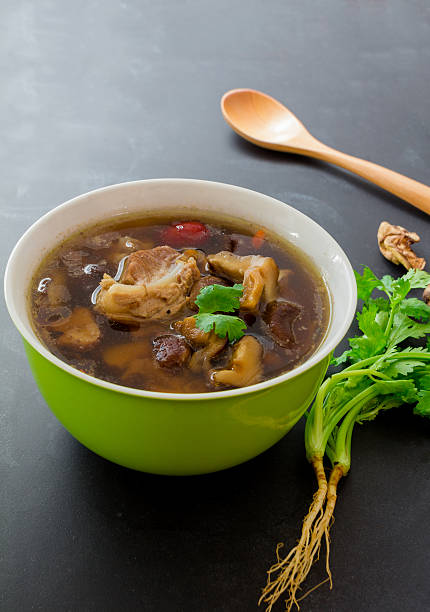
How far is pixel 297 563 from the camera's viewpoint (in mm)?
1546

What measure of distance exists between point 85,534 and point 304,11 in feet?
11.6

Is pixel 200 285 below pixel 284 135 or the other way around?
below

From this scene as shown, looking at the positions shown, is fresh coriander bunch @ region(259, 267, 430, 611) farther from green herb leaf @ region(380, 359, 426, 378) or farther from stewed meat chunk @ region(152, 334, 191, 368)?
stewed meat chunk @ region(152, 334, 191, 368)

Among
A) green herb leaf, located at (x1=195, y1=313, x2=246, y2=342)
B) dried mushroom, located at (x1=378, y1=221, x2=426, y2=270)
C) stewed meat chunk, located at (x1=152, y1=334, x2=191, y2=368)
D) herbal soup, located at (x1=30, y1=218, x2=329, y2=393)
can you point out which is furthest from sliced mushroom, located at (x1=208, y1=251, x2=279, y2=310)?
dried mushroom, located at (x1=378, y1=221, x2=426, y2=270)

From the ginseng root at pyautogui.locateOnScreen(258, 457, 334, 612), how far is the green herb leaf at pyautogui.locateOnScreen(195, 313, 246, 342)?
1.46ft

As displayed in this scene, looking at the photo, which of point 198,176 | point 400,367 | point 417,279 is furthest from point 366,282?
point 198,176

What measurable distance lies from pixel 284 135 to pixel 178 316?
1563 mm

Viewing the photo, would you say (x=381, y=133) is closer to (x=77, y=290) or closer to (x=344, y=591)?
(x=77, y=290)

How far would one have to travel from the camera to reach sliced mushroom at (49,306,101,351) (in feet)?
5.60

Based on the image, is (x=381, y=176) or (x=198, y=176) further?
(x=198, y=176)

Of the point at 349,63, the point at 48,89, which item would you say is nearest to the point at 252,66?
the point at 349,63

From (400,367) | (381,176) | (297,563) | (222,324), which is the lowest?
(297,563)

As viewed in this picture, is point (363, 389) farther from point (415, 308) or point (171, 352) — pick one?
point (171, 352)

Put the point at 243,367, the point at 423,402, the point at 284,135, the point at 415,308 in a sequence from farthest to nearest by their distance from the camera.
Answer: the point at 284,135
the point at 415,308
the point at 423,402
the point at 243,367
